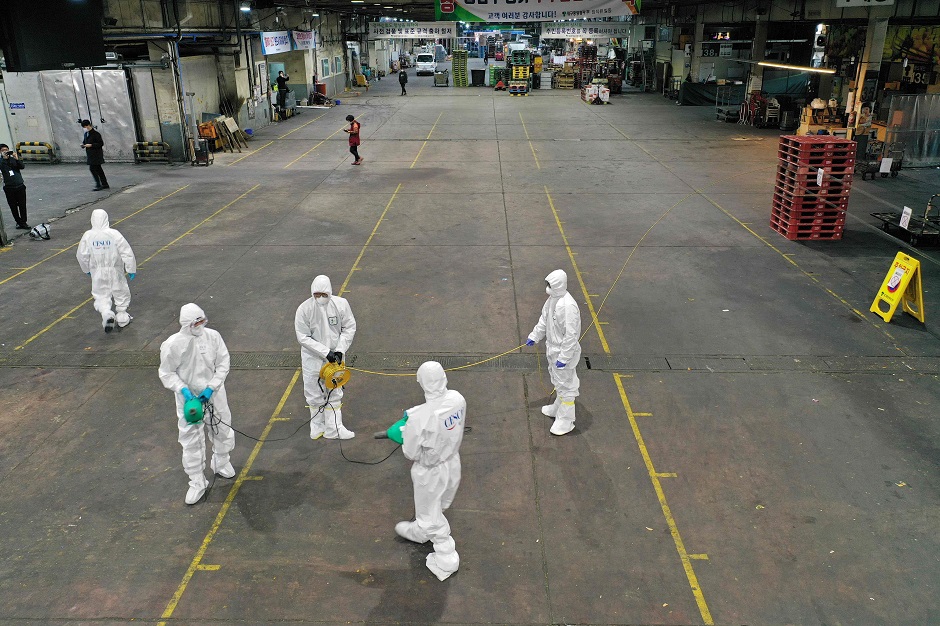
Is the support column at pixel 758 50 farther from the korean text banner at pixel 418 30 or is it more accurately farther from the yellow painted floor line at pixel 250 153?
the yellow painted floor line at pixel 250 153

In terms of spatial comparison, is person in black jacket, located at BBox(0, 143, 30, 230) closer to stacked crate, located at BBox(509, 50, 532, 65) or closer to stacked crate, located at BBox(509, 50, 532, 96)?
stacked crate, located at BBox(509, 50, 532, 96)

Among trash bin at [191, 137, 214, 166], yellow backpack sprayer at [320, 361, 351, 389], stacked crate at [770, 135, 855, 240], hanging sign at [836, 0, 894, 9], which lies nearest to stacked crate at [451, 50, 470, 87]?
trash bin at [191, 137, 214, 166]

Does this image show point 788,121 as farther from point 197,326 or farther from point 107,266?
point 197,326

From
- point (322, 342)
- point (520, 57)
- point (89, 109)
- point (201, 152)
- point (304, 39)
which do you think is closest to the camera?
point (322, 342)

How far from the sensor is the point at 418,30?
143 feet

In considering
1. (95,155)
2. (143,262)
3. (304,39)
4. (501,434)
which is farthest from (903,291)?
(304,39)

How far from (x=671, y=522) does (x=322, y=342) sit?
378 cm

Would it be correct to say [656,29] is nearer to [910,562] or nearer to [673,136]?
[673,136]

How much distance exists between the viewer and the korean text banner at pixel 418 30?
40.9 metres

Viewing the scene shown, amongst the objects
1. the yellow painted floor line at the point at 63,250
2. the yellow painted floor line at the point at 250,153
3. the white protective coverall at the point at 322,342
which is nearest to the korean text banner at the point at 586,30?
the yellow painted floor line at the point at 250,153

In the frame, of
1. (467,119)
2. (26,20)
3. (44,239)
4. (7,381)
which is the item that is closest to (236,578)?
(7,381)

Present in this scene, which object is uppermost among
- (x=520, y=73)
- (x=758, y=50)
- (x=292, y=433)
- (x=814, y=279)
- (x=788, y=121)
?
(x=758, y=50)

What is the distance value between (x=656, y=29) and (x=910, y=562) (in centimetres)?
4718

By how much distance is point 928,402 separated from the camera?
775 cm
